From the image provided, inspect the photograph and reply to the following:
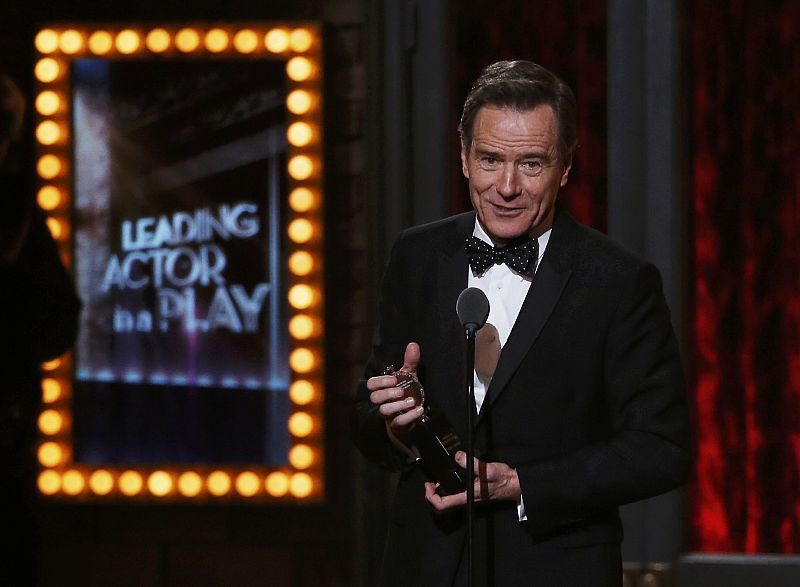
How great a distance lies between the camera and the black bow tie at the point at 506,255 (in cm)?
196

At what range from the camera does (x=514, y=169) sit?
1.90 meters

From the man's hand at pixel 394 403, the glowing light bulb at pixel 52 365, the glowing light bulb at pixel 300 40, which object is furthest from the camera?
the glowing light bulb at pixel 52 365

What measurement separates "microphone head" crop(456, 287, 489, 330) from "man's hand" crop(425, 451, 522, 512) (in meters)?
0.21

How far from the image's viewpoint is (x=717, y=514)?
341 centimetres

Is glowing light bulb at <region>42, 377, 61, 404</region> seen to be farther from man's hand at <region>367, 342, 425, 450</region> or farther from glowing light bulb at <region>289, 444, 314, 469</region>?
man's hand at <region>367, 342, 425, 450</region>

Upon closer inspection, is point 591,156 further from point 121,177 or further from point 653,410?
point 653,410

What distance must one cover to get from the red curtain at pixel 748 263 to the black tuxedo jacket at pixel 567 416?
1.50 m

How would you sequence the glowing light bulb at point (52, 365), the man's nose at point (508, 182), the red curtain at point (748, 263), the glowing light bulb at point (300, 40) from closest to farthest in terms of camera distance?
the man's nose at point (508, 182), the red curtain at point (748, 263), the glowing light bulb at point (300, 40), the glowing light bulb at point (52, 365)

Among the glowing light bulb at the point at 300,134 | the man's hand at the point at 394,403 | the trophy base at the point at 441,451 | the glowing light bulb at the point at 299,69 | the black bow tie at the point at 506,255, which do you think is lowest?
the trophy base at the point at 441,451

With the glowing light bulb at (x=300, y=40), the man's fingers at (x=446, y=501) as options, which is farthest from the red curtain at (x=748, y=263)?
the man's fingers at (x=446, y=501)

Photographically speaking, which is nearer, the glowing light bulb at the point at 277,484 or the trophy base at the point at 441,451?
the trophy base at the point at 441,451

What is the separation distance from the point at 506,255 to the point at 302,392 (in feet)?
6.02

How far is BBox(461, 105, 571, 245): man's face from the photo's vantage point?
1895mm

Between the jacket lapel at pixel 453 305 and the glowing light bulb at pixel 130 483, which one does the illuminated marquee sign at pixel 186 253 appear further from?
the jacket lapel at pixel 453 305
